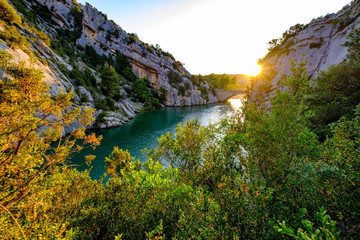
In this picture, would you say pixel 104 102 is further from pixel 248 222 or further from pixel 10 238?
pixel 248 222

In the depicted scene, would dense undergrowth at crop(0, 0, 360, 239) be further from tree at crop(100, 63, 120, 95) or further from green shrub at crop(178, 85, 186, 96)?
green shrub at crop(178, 85, 186, 96)

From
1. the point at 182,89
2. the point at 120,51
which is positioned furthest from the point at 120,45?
the point at 182,89

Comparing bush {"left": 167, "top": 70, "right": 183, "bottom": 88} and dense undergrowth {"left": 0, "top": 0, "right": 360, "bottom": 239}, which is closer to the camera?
dense undergrowth {"left": 0, "top": 0, "right": 360, "bottom": 239}

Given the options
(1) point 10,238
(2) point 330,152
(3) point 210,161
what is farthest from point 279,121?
(1) point 10,238

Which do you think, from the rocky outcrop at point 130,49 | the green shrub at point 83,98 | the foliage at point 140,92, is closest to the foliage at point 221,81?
the rocky outcrop at point 130,49

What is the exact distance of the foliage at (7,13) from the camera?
2405 cm

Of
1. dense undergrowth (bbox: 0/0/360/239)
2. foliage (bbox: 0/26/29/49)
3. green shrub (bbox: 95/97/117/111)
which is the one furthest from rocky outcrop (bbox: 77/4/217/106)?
dense undergrowth (bbox: 0/0/360/239)

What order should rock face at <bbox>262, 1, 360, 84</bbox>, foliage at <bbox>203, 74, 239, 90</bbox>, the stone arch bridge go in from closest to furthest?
rock face at <bbox>262, 1, 360, 84</bbox>
the stone arch bridge
foliage at <bbox>203, 74, 239, 90</bbox>

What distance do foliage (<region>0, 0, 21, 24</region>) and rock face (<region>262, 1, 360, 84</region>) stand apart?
171 ft

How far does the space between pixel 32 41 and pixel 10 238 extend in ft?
139

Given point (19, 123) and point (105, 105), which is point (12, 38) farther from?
point (19, 123)

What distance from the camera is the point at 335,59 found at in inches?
1040

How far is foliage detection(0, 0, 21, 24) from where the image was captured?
947 inches

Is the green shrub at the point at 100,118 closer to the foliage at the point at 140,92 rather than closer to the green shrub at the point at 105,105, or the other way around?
the green shrub at the point at 105,105
